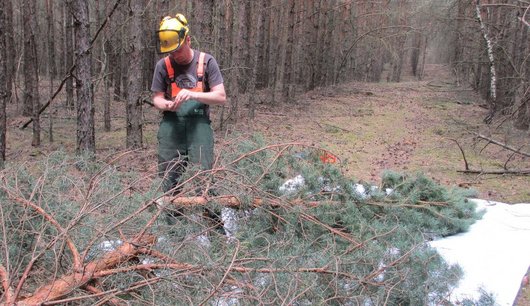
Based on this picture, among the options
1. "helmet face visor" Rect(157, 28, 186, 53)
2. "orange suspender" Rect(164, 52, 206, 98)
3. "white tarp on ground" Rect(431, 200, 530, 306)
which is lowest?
"white tarp on ground" Rect(431, 200, 530, 306)

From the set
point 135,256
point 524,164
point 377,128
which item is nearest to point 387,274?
point 135,256

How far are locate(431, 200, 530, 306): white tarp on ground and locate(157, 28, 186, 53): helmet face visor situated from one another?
8.18 feet

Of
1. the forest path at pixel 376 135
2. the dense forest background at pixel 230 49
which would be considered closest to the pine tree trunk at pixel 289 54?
the dense forest background at pixel 230 49

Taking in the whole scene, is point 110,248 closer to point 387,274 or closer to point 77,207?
point 77,207

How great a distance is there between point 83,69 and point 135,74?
123 centimetres

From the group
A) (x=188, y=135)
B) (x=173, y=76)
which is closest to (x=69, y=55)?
(x=173, y=76)

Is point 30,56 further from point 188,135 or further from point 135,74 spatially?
point 188,135

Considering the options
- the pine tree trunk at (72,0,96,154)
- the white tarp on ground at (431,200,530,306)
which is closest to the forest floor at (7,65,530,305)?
the white tarp on ground at (431,200,530,306)

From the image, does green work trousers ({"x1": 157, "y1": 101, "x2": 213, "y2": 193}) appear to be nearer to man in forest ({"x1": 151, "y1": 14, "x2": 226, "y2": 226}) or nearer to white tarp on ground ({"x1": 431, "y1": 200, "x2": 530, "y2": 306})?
man in forest ({"x1": 151, "y1": 14, "x2": 226, "y2": 226})

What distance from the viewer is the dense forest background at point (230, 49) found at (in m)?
6.47

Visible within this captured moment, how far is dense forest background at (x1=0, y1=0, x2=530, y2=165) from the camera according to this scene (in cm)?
647

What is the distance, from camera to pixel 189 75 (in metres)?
3.48

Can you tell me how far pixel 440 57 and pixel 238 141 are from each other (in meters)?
51.5

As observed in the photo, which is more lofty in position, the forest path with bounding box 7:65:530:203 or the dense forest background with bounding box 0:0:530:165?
the dense forest background with bounding box 0:0:530:165
